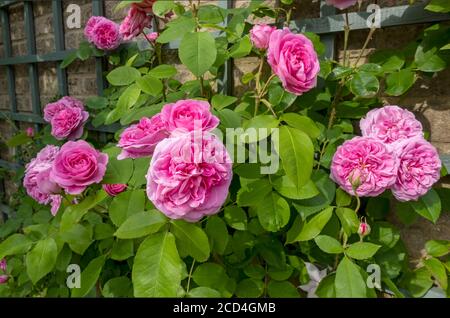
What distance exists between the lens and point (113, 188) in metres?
0.92

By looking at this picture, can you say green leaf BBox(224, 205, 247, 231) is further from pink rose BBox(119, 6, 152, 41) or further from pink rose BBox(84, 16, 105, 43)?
pink rose BBox(84, 16, 105, 43)

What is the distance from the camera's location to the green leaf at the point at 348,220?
856 millimetres

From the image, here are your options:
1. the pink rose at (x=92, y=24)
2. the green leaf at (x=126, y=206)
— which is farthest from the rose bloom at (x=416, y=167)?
the pink rose at (x=92, y=24)

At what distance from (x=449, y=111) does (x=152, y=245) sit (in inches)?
31.5

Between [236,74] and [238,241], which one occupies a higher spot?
[236,74]

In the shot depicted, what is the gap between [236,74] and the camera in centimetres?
135

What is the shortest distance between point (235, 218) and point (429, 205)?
0.46m

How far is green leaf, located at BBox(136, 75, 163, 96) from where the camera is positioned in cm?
107

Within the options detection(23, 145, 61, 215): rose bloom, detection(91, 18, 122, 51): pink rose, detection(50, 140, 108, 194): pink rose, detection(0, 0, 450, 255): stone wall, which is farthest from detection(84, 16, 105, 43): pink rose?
detection(50, 140, 108, 194): pink rose

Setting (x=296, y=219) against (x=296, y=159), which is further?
(x=296, y=219)

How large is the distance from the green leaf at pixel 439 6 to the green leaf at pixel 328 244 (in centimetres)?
55

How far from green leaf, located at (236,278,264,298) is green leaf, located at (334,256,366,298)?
0.32 m
